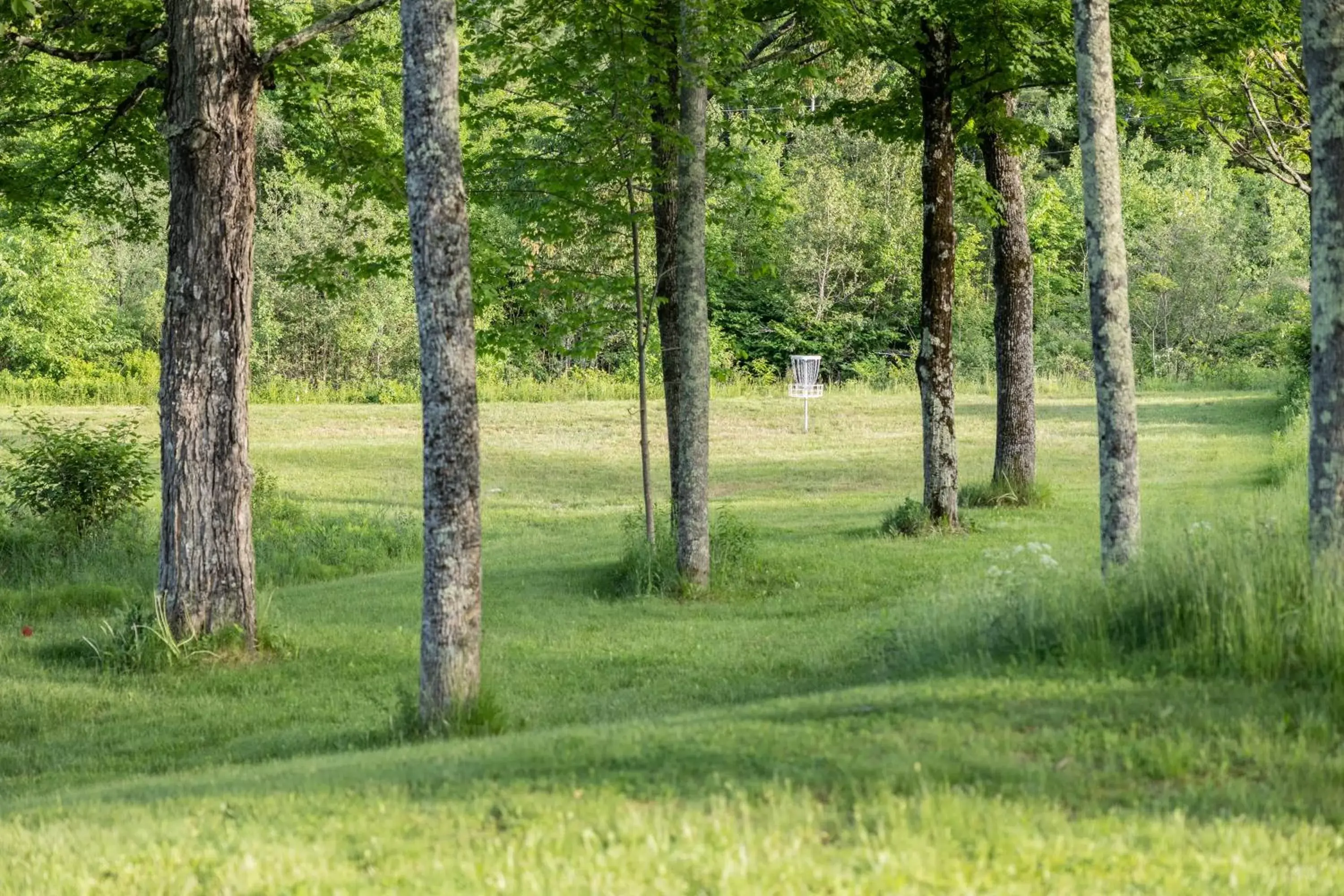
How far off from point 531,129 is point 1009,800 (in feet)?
41.0

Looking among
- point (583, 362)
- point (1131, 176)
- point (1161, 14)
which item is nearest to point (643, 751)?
point (1161, 14)

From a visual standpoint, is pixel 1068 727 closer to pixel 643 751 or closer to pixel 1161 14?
pixel 643 751

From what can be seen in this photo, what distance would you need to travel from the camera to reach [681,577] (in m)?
13.8

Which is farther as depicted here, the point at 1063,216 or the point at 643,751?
the point at 1063,216

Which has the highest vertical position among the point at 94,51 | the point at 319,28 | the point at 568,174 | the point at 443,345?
the point at 94,51

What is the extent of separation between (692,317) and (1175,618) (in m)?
6.99

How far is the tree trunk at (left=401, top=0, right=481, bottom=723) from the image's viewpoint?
7766 mm

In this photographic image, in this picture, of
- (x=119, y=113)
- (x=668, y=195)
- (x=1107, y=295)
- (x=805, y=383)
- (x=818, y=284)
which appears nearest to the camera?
(x=1107, y=295)

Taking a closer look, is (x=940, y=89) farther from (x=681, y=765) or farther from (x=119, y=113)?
(x=681, y=765)

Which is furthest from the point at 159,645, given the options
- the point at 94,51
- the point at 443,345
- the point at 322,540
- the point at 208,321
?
the point at 322,540

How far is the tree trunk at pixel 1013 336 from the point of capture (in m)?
19.6

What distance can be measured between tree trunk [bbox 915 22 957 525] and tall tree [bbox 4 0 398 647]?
8070mm

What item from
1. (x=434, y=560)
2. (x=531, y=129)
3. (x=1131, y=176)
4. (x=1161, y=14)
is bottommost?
(x=434, y=560)

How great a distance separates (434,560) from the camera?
7.86 m
